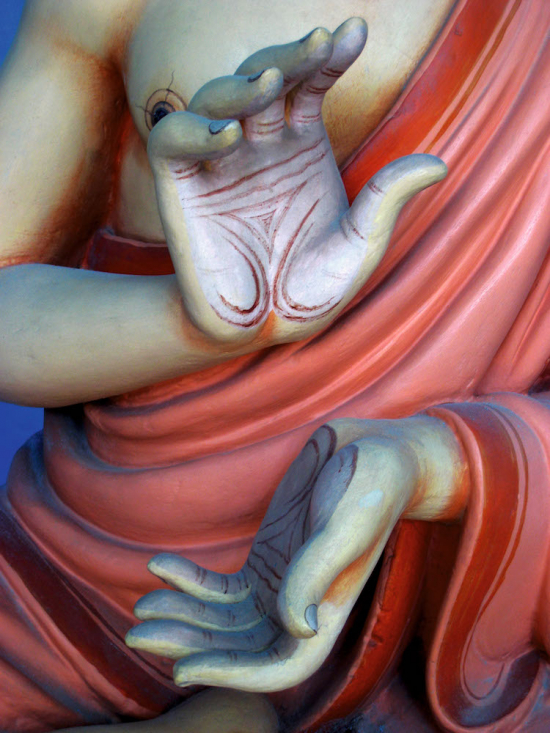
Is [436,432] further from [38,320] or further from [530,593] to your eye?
[38,320]

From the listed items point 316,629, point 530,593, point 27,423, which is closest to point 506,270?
point 530,593

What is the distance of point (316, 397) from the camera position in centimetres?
94

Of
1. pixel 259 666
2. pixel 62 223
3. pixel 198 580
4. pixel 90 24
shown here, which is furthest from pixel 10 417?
pixel 259 666

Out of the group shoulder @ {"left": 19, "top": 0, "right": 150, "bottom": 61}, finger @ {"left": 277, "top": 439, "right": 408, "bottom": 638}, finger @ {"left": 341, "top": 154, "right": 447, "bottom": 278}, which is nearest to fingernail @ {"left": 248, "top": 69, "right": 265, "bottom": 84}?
finger @ {"left": 341, "top": 154, "right": 447, "bottom": 278}

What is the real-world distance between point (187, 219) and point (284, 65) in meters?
0.14

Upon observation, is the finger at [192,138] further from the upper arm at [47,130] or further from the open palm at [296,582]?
the upper arm at [47,130]

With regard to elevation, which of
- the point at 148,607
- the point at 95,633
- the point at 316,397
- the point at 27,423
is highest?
the point at 316,397

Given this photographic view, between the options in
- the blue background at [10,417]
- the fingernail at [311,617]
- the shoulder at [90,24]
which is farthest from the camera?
the blue background at [10,417]

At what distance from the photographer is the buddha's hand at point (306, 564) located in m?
0.65

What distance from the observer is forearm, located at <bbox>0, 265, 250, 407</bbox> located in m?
0.81

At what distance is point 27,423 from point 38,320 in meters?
1.30

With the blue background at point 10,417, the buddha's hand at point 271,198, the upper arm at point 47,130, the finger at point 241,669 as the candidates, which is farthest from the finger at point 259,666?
the blue background at point 10,417

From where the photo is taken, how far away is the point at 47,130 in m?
1.02

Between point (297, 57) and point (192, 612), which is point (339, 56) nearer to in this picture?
point (297, 57)
